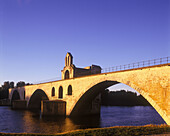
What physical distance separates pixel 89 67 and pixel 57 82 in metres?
9.99

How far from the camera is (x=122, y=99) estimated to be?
92562 mm

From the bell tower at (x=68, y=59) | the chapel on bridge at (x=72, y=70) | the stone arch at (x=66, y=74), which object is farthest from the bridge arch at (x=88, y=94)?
the bell tower at (x=68, y=59)

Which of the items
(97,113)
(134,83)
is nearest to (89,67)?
(97,113)

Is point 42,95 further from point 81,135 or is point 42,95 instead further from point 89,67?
point 81,135

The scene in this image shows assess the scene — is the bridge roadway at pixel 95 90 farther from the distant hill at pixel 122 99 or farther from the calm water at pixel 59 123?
the distant hill at pixel 122 99

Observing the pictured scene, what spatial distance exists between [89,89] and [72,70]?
1312 centimetres

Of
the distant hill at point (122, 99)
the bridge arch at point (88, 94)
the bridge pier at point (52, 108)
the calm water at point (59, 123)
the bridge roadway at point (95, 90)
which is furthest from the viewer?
the distant hill at point (122, 99)

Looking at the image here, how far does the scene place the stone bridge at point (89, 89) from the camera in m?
20.0

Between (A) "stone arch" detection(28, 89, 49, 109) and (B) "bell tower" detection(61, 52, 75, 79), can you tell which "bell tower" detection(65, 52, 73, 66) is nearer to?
(B) "bell tower" detection(61, 52, 75, 79)

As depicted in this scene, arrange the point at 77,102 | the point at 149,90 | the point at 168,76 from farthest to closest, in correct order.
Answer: the point at 77,102
the point at 149,90
the point at 168,76

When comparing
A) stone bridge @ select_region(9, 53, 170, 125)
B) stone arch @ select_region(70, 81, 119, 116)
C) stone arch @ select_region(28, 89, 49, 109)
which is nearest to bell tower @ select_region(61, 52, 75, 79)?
stone bridge @ select_region(9, 53, 170, 125)

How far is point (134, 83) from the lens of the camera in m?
23.5

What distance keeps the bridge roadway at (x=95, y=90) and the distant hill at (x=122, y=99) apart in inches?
1538

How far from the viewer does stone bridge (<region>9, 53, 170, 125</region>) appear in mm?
19953
